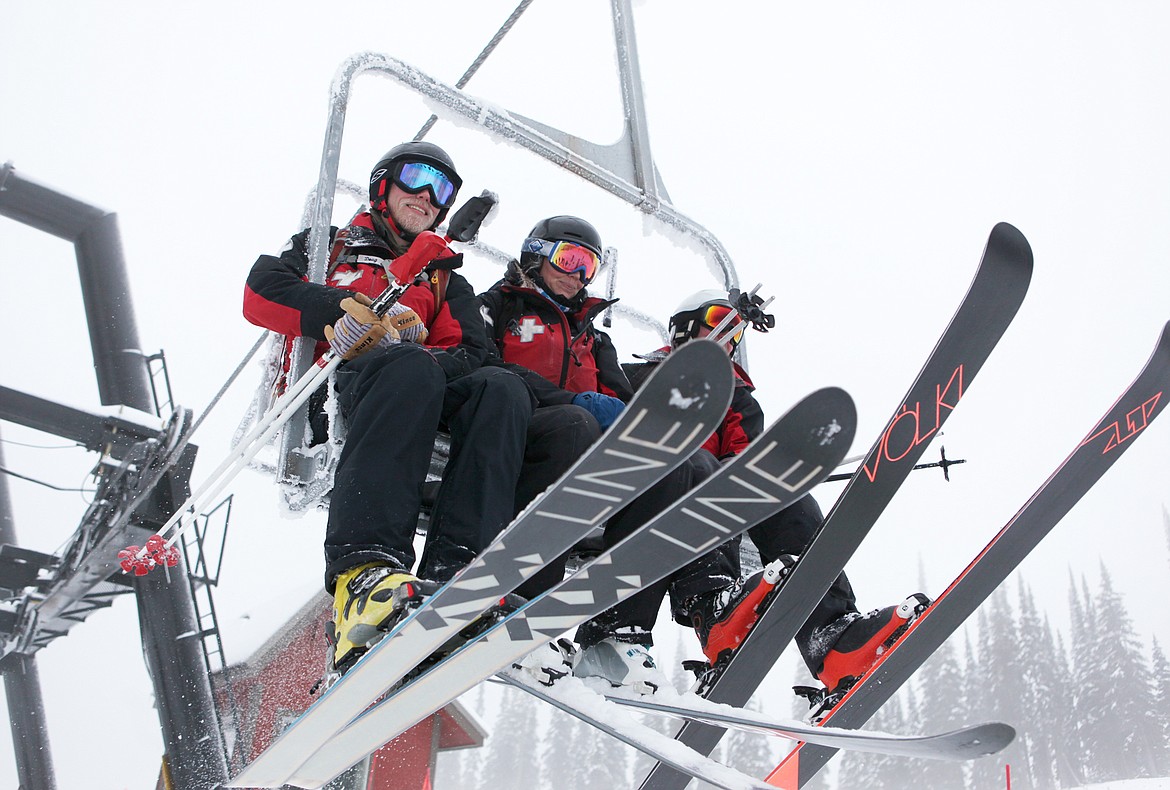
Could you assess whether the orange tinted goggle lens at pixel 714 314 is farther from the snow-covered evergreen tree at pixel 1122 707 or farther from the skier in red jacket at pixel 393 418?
the snow-covered evergreen tree at pixel 1122 707

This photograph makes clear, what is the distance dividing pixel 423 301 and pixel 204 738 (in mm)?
6968

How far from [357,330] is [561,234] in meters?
1.21

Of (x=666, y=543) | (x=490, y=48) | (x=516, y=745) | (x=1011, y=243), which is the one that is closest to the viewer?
(x=666, y=543)

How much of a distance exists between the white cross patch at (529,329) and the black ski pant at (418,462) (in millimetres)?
870

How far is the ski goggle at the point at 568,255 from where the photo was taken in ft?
11.3

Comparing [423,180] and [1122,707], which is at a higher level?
[1122,707]

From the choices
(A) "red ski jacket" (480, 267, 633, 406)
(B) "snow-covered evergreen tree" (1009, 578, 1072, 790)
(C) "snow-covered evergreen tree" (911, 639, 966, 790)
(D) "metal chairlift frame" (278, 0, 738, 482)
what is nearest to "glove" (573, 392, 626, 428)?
(A) "red ski jacket" (480, 267, 633, 406)

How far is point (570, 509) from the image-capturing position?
1.76 m

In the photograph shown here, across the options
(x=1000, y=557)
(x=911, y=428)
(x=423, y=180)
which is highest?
(x=423, y=180)

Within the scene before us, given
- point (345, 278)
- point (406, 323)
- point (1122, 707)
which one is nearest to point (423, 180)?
point (345, 278)

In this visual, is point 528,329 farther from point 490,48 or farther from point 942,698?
point 942,698

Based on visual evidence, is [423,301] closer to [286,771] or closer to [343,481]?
[343,481]

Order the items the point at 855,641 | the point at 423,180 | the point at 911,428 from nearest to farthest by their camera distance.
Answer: the point at 911,428 < the point at 855,641 < the point at 423,180

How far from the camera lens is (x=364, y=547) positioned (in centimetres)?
209
